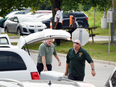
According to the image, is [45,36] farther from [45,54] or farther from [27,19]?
[27,19]

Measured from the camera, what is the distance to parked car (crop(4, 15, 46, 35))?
24.8 metres

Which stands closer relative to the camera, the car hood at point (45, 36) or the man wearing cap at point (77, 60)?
the man wearing cap at point (77, 60)

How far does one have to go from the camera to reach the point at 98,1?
2077 cm

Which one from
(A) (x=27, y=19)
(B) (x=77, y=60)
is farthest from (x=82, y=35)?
(A) (x=27, y=19)

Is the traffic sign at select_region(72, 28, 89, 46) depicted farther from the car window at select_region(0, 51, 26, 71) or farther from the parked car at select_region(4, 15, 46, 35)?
the parked car at select_region(4, 15, 46, 35)

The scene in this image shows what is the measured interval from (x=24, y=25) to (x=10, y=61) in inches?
742

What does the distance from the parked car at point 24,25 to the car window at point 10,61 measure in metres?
18.4

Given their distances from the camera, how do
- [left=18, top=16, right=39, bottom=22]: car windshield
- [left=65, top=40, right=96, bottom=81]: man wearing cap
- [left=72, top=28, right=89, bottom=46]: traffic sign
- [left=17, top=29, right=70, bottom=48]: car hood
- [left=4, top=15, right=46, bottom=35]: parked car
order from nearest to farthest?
[left=65, top=40, right=96, bottom=81]: man wearing cap → [left=17, top=29, right=70, bottom=48]: car hood → [left=72, top=28, right=89, bottom=46]: traffic sign → [left=4, top=15, right=46, bottom=35]: parked car → [left=18, top=16, right=39, bottom=22]: car windshield

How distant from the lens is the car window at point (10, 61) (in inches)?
244

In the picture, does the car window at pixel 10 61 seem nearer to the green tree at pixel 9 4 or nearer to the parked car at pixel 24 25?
the green tree at pixel 9 4

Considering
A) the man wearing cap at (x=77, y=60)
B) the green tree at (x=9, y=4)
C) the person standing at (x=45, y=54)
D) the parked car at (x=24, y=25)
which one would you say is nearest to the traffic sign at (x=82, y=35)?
the person standing at (x=45, y=54)

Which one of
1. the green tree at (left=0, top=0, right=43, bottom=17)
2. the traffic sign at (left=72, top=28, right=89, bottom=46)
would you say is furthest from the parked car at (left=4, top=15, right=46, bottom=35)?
the traffic sign at (left=72, top=28, right=89, bottom=46)

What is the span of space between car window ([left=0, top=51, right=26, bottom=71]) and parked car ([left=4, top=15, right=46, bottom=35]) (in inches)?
725

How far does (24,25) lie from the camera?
81.7 ft
